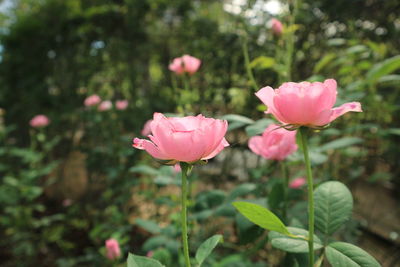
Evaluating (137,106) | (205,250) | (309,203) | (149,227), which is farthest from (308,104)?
(137,106)

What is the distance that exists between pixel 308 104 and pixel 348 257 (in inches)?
8.8

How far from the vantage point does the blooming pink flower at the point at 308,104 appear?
0.42m

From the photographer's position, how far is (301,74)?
1777 millimetres

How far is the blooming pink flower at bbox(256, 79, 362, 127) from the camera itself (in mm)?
425

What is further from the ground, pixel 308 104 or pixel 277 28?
pixel 277 28

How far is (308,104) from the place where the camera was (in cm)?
43

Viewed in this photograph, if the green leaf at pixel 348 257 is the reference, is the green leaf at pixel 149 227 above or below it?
below

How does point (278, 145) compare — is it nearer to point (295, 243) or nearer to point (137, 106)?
point (295, 243)

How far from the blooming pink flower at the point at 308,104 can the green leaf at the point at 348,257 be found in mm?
184

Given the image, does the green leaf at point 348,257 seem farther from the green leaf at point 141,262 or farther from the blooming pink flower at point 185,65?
the blooming pink flower at point 185,65

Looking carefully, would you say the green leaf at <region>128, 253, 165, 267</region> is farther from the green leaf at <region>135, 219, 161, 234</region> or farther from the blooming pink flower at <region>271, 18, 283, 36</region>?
the blooming pink flower at <region>271, 18, 283, 36</region>

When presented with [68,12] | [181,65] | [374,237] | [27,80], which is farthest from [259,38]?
[27,80]

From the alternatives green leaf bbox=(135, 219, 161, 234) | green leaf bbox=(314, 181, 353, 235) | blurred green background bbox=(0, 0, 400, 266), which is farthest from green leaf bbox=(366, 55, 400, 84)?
green leaf bbox=(135, 219, 161, 234)

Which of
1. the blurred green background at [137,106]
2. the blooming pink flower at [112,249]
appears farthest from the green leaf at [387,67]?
the blooming pink flower at [112,249]
